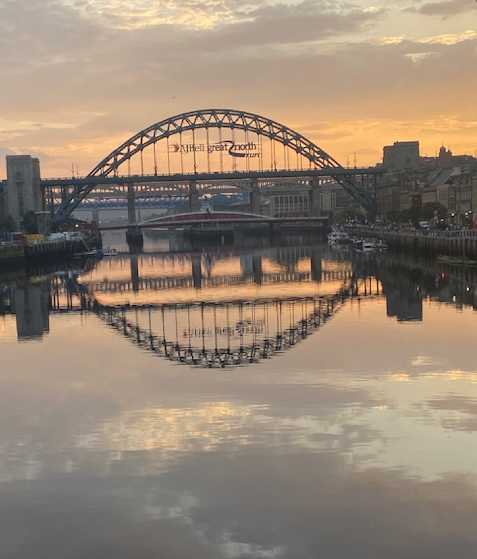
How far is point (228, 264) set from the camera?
335 feet

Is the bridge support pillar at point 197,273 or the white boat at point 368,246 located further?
the white boat at point 368,246

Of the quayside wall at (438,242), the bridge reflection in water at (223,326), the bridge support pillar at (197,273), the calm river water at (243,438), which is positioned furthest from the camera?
the quayside wall at (438,242)

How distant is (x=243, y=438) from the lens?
19.7 m

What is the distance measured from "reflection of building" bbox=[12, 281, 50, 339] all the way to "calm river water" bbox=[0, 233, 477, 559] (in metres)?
0.45

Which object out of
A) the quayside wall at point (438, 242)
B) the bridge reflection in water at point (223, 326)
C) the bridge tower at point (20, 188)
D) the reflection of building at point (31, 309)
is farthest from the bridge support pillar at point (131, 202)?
the bridge reflection in water at point (223, 326)

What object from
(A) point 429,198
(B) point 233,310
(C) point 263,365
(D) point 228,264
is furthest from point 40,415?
(A) point 429,198

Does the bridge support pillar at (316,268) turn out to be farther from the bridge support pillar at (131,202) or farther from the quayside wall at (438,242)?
the bridge support pillar at (131,202)

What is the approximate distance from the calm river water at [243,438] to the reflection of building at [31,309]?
1.47 feet

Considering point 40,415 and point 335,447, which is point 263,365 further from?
point 335,447

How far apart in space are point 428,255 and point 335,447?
237ft

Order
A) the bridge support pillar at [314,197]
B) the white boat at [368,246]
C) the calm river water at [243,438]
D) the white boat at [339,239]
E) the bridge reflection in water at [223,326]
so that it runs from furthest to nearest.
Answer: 1. the bridge support pillar at [314,197]
2. the white boat at [339,239]
3. the white boat at [368,246]
4. the bridge reflection in water at [223,326]
5. the calm river water at [243,438]

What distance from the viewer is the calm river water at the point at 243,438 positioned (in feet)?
46.9

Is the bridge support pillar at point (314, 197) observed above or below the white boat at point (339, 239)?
above

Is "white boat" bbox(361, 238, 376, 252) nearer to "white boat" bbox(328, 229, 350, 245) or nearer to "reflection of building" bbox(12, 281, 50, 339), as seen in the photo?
"white boat" bbox(328, 229, 350, 245)
